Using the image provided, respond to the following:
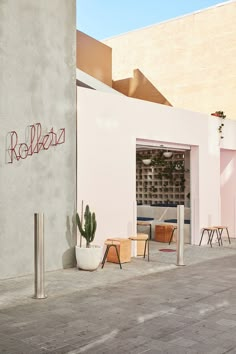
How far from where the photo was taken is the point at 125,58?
1620 centimetres

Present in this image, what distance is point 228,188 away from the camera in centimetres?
1205

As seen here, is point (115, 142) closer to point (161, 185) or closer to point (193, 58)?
point (161, 185)

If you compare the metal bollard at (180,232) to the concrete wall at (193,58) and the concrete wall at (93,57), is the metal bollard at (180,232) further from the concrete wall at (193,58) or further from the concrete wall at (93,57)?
the concrete wall at (193,58)

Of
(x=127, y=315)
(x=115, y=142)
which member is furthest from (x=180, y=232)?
(x=127, y=315)

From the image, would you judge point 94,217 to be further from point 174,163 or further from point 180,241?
point 174,163

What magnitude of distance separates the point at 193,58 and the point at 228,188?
14.6 feet

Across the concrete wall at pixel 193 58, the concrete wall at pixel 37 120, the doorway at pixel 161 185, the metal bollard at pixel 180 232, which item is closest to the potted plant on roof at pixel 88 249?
the concrete wall at pixel 37 120

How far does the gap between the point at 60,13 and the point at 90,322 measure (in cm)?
513

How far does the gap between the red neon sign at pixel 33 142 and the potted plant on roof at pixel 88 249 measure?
1.18 metres

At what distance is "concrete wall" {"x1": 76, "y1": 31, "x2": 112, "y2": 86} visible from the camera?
1225cm

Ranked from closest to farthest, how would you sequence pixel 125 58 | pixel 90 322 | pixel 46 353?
pixel 46 353, pixel 90 322, pixel 125 58

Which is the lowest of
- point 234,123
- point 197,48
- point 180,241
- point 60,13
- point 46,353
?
point 46,353

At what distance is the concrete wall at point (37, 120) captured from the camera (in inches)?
267

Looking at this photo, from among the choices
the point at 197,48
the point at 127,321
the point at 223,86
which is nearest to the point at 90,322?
the point at 127,321
